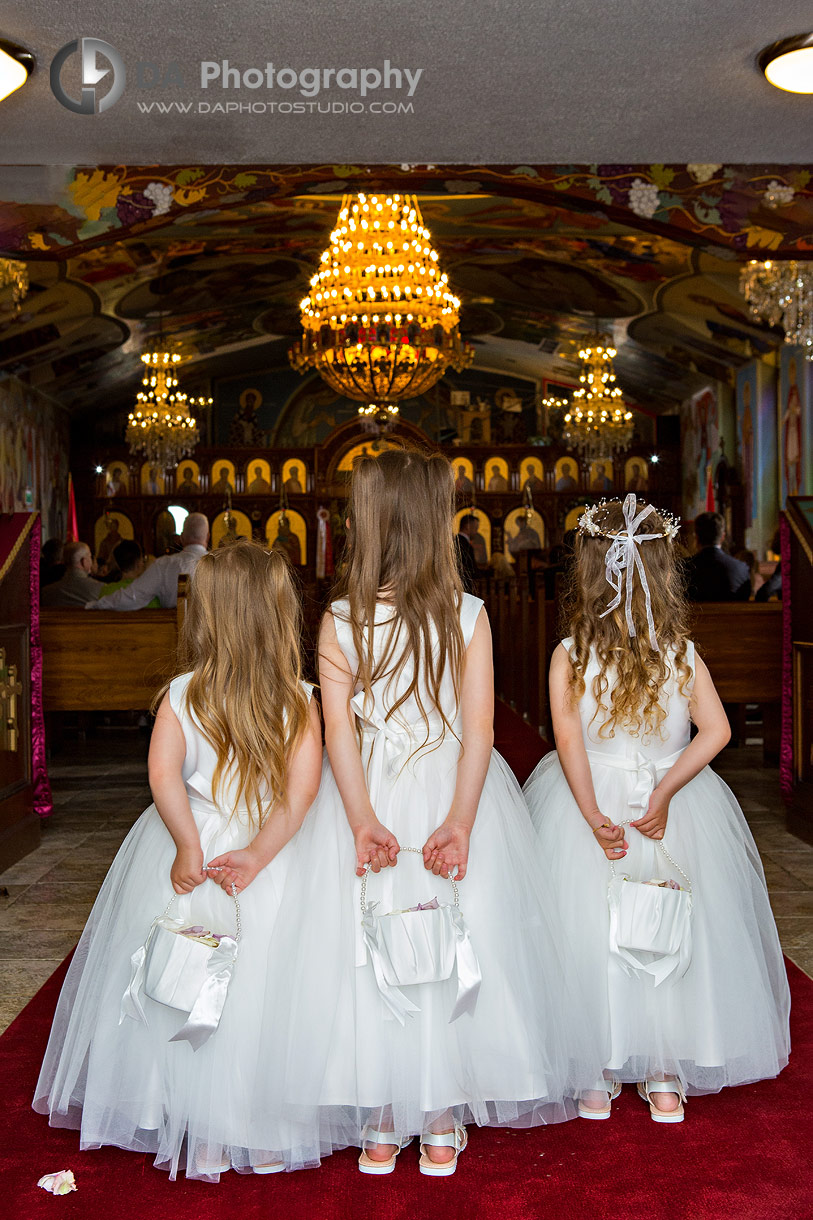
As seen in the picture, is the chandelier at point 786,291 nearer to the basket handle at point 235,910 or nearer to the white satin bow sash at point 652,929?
the white satin bow sash at point 652,929

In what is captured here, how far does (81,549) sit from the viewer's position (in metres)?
8.57

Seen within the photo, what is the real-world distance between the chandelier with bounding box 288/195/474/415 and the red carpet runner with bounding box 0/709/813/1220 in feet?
24.6

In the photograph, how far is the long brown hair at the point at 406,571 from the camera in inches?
95.0

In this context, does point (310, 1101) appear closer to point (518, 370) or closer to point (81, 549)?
point (81, 549)

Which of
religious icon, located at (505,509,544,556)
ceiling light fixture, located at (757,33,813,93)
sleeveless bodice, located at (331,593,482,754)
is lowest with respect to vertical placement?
sleeveless bodice, located at (331,593,482,754)

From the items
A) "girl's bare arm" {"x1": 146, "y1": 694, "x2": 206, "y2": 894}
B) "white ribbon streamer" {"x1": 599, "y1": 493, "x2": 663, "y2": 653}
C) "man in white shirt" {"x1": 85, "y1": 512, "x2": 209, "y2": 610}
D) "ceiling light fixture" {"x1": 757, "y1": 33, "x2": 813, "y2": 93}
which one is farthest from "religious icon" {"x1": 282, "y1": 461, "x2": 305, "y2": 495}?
"girl's bare arm" {"x1": 146, "y1": 694, "x2": 206, "y2": 894}

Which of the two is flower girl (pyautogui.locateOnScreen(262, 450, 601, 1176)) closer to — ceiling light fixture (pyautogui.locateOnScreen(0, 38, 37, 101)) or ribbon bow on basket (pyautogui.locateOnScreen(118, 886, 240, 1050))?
ribbon bow on basket (pyautogui.locateOnScreen(118, 886, 240, 1050))

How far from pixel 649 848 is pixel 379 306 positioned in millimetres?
7133

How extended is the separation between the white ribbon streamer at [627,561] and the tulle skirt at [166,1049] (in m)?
0.97

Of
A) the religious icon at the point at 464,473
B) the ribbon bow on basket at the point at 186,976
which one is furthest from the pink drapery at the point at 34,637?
the religious icon at the point at 464,473

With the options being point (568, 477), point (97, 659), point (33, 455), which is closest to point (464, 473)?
point (568, 477)

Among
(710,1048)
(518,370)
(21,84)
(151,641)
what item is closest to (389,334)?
(151,641)

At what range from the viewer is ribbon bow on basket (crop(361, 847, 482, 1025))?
2.19m

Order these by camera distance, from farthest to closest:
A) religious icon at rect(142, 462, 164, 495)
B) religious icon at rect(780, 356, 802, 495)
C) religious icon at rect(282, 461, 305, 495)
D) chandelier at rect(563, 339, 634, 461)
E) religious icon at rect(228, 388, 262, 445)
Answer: religious icon at rect(228, 388, 262, 445)
religious icon at rect(282, 461, 305, 495)
religious icon at rect(142, 462, 164, 495)
chandelier at rect(563, 339, 634, 461)
religious icon at rect(780, 356, 802, 495)
